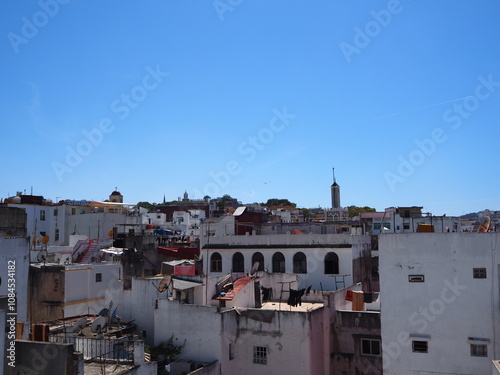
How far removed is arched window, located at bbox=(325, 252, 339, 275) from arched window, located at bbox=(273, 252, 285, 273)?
3273 mm

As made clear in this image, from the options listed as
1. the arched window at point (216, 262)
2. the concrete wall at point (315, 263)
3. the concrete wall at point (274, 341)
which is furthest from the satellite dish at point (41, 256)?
the concrete wall at point (274, 341)

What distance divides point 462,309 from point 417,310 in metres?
1.76

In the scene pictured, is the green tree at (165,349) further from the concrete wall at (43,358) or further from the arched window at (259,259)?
the arched window at (259,259)

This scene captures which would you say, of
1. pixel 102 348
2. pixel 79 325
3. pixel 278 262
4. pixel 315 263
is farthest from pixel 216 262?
pixel 102 348

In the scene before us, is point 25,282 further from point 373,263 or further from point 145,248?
point 373,263

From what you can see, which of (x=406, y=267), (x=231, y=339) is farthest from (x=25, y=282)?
(x=406, y=267)

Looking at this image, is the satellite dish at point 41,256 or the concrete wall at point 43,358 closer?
the concrete wall at point 43,358

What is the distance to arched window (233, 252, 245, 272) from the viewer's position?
37450mm

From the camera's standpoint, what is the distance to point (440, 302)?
67.9 ft

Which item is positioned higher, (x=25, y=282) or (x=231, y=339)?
(x=25, y=282)

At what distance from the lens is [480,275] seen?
2020 centimetres

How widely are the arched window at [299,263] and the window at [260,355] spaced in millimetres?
11236

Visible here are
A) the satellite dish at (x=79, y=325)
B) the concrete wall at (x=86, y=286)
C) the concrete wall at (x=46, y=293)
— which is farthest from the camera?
the concrete wall at (x=86, y=286)

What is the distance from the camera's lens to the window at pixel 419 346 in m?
20.9
